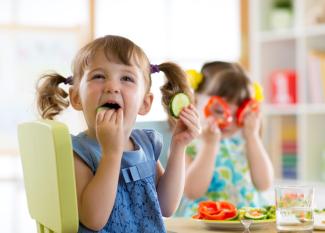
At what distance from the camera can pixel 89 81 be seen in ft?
4.88

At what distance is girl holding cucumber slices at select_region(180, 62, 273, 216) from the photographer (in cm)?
240

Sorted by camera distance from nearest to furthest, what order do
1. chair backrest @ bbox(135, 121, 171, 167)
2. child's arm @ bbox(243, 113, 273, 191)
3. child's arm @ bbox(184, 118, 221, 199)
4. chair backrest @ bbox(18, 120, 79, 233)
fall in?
chair backrest @ bbox(18, 120, 79, 233) → chair backrest @ bbox(135, 121, 171, 167) → child's arm @ bbox(184, 118, 221, 199) → child's arm @ bbox(243, 113, 273, 191)

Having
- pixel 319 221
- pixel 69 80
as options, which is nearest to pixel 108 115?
pixel 69 80

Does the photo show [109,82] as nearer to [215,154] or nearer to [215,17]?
[215,154]

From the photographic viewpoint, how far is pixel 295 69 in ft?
13.2

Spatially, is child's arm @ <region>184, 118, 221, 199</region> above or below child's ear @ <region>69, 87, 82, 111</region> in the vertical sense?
below

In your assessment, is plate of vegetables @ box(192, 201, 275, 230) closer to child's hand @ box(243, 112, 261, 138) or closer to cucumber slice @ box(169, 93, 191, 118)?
cucumber slice @ box(169, 93, 191, 118)

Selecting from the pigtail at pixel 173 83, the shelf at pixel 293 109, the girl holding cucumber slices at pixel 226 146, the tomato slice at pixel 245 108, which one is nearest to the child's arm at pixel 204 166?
the girl holding cucumber slices at pixel 226 146

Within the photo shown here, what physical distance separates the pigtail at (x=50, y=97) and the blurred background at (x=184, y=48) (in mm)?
2251

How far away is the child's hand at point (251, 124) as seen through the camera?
2.49 metres

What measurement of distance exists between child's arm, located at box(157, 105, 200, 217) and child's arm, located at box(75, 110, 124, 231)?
263mm

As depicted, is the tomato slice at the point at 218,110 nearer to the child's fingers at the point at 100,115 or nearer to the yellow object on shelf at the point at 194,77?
the yellow object on shelf at the point at 194,77

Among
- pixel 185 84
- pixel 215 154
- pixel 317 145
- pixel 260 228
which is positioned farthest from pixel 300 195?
pixel 317 145

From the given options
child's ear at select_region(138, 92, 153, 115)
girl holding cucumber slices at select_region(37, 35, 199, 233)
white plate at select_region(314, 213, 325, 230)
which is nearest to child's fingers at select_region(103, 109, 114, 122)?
girl holding cucumber slices at select_region(37, 35, 199, 233)
